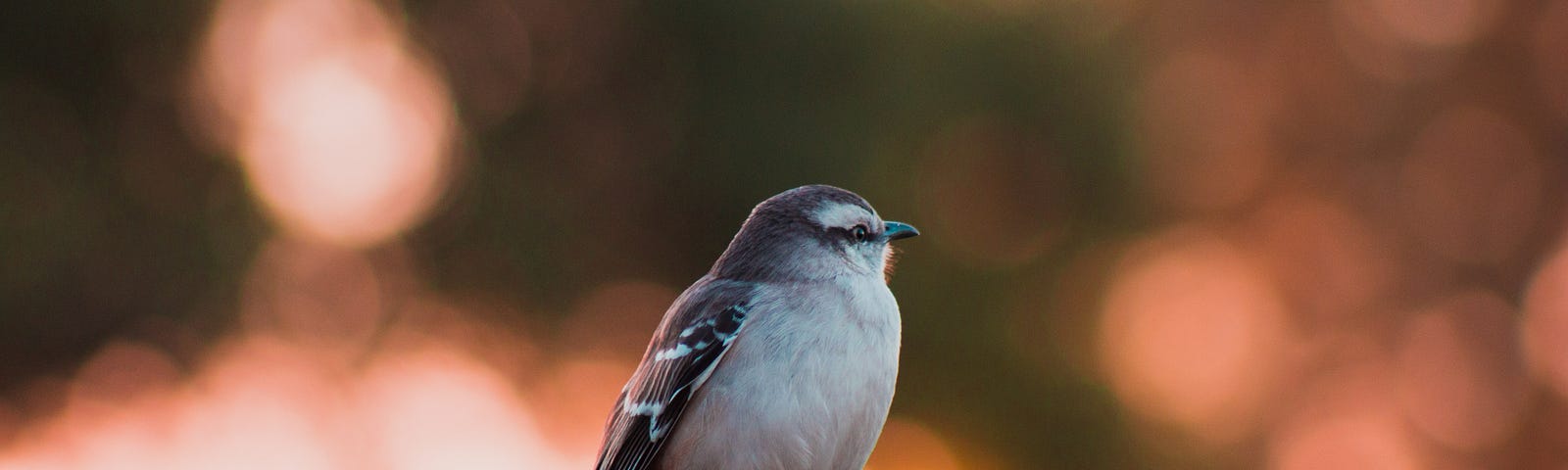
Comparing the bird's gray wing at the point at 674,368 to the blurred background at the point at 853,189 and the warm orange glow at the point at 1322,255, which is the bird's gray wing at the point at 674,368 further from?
the warm orange glow at the point at 1322,255

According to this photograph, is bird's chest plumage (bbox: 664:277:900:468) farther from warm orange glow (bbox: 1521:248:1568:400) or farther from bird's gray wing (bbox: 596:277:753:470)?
warm orange glow (bbox: 1521:248:1568:400)

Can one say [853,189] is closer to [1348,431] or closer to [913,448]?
[913,448]

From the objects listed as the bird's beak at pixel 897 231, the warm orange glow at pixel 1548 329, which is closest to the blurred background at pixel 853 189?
the warm orange glow at pixel 1548 329

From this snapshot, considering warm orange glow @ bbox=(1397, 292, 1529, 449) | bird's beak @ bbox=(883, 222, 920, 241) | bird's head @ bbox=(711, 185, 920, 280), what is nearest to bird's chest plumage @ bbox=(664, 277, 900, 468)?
bird's head @ bbox=(711, 185, 920, 280)

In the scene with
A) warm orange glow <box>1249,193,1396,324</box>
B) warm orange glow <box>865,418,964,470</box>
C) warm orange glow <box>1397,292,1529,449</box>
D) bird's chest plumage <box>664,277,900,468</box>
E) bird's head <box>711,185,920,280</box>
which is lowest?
bird's chest plumage <box>664,277,900,468</box>

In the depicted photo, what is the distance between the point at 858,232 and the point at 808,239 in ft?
0.68

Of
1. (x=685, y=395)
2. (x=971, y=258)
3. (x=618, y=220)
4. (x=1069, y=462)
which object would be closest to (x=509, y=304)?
(x=618, y=220)

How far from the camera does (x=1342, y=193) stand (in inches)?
510

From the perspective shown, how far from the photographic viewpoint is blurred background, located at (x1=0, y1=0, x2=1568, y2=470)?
11.1 metres

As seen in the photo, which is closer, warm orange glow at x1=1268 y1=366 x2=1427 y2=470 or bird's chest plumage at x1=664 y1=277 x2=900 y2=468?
bird's chest plumage at x1=664 y1=277 x2=900 y2=468

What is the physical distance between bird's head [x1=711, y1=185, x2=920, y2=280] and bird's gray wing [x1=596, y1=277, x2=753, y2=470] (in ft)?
0.47

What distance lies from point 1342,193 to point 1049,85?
3283 mm

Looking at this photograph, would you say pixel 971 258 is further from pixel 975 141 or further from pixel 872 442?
pixel 872 442

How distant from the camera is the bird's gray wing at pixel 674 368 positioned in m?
4.78
